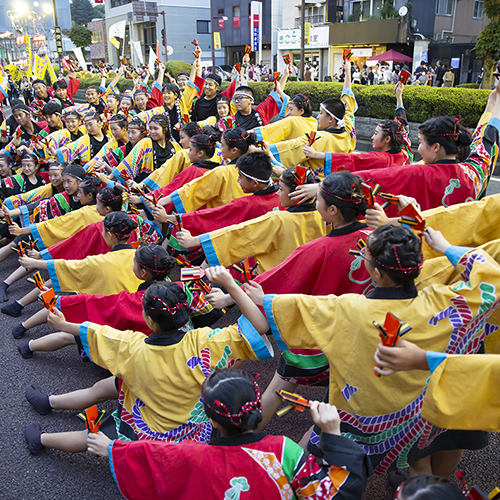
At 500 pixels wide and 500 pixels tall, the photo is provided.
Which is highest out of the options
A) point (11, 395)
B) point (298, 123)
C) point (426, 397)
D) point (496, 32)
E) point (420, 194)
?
point (496, 32)

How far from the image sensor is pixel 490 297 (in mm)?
1805

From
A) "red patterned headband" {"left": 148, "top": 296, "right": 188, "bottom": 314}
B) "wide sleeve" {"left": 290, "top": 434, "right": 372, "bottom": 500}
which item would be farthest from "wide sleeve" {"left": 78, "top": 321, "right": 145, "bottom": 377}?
"wide sleeve" {"left": 290, "top": 434, "right": 372, "bottom": 500}

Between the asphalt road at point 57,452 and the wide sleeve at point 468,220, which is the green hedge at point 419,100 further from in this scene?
the asphalt road at point 57,452

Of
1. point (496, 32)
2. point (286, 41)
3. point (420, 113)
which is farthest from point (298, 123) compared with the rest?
point (286, 41)

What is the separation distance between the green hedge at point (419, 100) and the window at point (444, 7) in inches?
730

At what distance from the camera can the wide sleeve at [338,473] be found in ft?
4.98

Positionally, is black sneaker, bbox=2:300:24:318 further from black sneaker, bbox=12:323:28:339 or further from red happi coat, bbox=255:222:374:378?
red happi coat, bbox=255:222:374:378

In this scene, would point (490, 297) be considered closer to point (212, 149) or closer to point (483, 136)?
point (483, 136)

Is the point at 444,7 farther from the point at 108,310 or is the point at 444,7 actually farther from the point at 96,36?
the point at 96,36

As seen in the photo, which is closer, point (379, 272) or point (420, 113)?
point (379, 272)

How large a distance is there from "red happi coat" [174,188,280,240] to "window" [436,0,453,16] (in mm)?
27452

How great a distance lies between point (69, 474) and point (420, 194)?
2947 mm

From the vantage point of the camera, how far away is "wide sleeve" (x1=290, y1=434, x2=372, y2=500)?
4.98 ft

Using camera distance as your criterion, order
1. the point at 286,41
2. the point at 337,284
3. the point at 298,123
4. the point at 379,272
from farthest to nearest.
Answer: the point at 286,41, the point at 298,123, the point at 337,284, the point at 379,272
